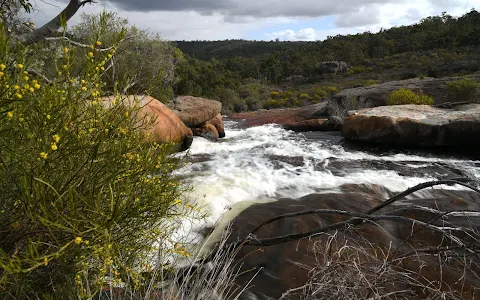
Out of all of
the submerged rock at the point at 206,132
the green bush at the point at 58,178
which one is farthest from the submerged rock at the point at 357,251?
the submerged rock at the point at 206,132

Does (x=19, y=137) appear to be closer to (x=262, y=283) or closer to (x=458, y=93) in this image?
(x=262, y=283)

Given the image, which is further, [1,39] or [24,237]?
[24,237]

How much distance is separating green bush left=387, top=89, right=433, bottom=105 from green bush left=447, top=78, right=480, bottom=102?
3.68ft

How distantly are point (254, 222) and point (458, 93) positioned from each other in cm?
1589

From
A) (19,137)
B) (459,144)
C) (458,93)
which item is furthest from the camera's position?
(458,93)

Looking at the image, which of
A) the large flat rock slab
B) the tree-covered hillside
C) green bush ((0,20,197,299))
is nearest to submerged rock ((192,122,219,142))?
the large flat rock slab

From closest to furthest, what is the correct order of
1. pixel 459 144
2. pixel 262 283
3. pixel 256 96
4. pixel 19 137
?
pixel 19 137 < pixel 262 283 < pixel 459 144 < pixel 256 96

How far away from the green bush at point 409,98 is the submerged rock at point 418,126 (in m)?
2.72

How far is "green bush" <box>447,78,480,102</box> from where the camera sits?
1608 cm

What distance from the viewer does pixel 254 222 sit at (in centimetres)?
623

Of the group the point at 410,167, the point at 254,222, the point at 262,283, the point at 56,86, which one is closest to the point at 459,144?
the point at 410,167

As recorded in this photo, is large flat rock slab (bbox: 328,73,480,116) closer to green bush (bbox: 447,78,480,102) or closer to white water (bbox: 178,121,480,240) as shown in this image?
green bush (bbox: 447,78,480,102)

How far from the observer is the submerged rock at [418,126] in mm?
11953

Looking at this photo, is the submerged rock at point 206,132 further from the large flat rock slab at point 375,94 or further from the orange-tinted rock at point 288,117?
the large flat rock slab at point 375,94
